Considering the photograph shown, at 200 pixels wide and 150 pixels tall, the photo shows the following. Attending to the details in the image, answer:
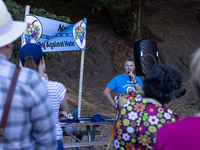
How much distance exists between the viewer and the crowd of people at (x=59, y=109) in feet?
3.01

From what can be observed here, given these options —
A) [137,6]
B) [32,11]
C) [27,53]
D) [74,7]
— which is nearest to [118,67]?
[137,6]

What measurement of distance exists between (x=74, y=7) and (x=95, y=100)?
694 cm

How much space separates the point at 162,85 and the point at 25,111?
1019mm

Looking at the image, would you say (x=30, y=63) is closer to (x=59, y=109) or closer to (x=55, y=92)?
(x=55, y=92)

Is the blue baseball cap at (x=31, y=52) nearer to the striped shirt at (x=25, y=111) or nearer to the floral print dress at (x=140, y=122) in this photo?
the striped shirt at (x=25, y=111)

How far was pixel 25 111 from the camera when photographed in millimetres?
1162

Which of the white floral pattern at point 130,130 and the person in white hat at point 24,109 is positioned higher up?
the person in white hat at point 24,109

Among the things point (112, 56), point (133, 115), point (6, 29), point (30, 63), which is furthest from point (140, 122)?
point (112, 56)

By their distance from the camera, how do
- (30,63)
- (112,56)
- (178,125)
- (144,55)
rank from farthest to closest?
1. (112,56)
2. (144,55)
3. (30,63)
4. (178,125)

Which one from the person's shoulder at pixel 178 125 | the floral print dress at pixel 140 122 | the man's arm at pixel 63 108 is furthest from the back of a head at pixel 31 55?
the person's shoulder at pixel 178 125

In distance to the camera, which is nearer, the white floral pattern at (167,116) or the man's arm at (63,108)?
the white floral pattern at (167,116)

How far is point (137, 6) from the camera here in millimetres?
11438

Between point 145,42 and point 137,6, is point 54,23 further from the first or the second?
point 137,6

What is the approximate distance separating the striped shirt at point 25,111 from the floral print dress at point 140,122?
0.64 m
